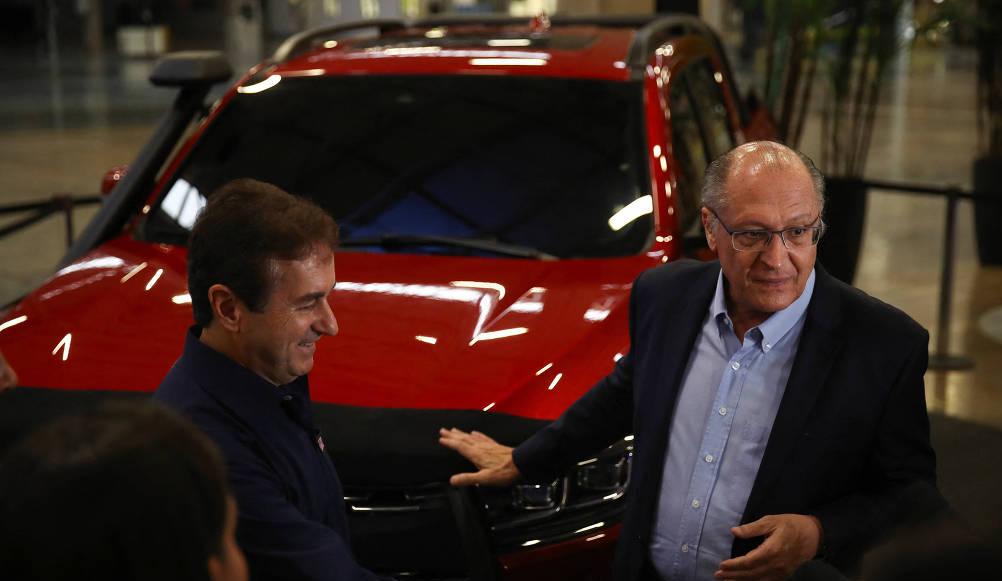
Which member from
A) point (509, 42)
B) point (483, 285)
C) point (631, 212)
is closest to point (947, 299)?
point (509, 42)

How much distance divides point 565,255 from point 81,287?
1.44 m

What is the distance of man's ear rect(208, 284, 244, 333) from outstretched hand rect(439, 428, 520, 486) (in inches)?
32.6

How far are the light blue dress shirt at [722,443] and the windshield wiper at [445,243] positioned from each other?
1.50 metres

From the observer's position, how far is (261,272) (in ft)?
6.77

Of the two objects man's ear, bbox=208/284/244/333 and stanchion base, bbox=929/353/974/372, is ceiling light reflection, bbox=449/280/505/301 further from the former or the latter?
stanchion base, bbox=929/353/974/372

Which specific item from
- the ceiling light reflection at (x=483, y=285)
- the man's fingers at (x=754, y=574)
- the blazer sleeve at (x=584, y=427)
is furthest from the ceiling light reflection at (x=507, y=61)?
the man's fingers at (x=754, y=574)

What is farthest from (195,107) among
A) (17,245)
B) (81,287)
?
(17,245)

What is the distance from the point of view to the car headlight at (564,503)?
120 inches

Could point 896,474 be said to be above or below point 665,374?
below

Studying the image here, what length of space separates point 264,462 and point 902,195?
10.7 m

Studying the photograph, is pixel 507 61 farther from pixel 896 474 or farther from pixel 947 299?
pixel 947 299

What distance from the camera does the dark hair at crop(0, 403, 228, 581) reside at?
46.6 inches

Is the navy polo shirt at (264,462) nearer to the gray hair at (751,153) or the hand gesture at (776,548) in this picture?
the hand gesture at (776,548)

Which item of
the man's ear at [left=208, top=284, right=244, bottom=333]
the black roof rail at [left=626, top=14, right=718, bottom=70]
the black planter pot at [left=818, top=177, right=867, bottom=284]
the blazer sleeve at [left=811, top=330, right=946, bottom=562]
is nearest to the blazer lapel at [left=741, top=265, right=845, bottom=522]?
Answer: the blazer sleeve at [left=811, top=330, right=946, bottom=562]
